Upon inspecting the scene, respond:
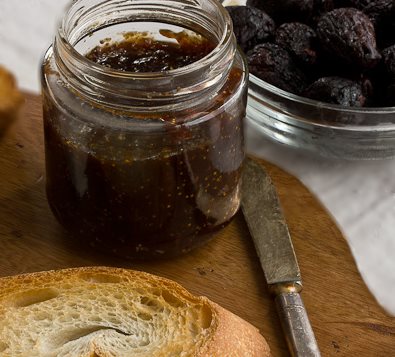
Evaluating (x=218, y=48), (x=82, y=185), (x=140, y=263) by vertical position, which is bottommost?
(x=140, y=263)

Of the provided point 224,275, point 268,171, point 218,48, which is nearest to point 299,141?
point 268,171

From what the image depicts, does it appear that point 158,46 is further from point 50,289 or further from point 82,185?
point 50,289

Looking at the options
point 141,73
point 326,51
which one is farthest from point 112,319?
point 326,51

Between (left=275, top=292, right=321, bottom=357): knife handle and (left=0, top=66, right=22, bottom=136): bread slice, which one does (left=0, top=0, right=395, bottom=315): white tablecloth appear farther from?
(left=275, top=292, right=321, bottom=357): knife handle

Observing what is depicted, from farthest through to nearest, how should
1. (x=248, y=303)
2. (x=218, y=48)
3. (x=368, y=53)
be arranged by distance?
(x=368, y=53) < (x=248, y=303) < (x=218, y=48)

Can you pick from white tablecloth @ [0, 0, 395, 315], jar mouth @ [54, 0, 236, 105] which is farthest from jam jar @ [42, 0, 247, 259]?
white tablecloth @ [0, 0, 395, 315]

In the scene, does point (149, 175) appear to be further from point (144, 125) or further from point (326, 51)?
point (326, 51)

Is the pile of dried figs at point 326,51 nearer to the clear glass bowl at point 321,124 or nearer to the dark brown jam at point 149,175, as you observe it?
the clear glass bowl at point 321,124
